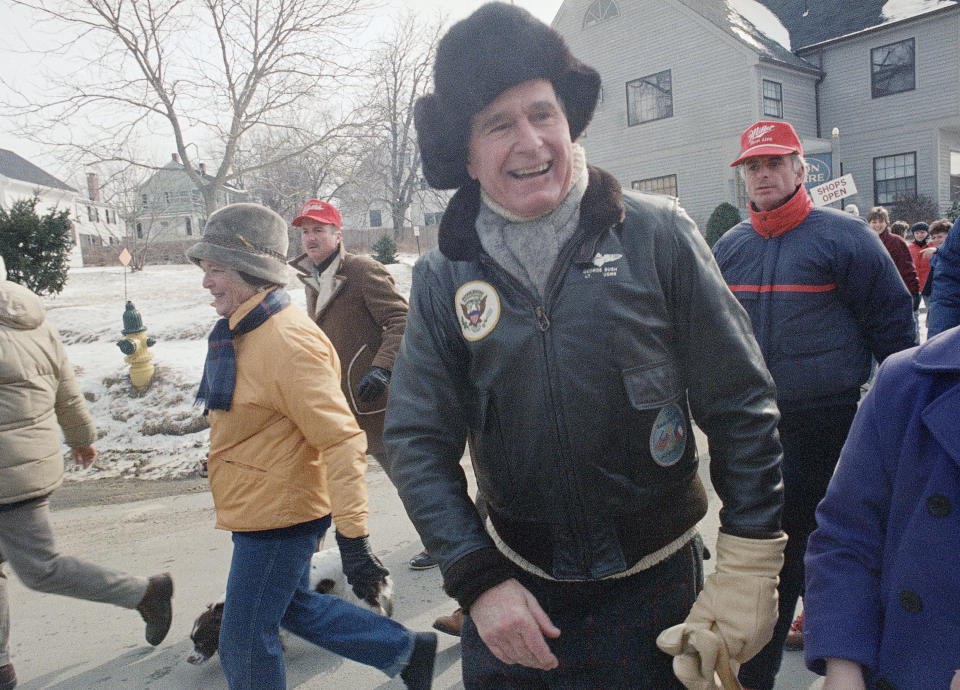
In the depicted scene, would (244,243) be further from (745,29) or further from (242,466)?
(745,29)

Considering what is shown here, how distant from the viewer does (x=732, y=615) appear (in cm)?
157

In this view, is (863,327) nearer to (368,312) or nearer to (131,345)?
(368,312)

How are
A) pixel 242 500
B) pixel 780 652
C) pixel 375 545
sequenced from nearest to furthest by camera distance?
pixel 242 500 → pixel 780 652 → pixel 375 545

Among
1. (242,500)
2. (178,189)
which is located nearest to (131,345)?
(242,500)

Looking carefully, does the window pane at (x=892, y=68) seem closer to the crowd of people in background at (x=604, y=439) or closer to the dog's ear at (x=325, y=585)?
the dog's ear at (x=325, y=585)

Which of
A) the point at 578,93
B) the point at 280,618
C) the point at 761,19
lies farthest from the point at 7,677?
the point at 761,19

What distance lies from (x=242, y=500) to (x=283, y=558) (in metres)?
0.26

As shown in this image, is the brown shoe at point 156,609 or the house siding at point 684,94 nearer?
the brown shoe at point 156,609

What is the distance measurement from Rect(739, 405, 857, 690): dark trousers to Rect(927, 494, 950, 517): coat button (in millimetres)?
1821

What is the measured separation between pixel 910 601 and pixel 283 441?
6.73 feet

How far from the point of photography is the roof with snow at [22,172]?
44.8 metres

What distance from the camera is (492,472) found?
5.91ft

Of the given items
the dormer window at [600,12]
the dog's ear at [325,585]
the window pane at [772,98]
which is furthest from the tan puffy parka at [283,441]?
the dormer window at [600,12]

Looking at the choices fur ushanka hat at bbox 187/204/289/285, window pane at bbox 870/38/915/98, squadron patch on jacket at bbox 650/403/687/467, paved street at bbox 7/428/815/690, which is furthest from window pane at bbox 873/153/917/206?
squadron patch on jacket at bbox 650/403/687/467
